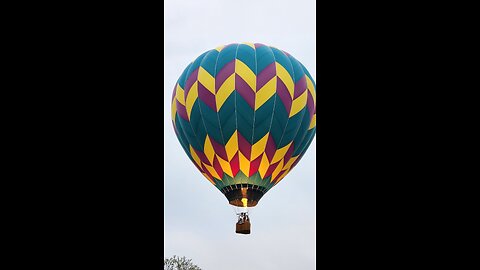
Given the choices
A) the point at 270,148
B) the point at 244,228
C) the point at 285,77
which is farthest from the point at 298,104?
the point at 244,228

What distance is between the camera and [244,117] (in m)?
23.1

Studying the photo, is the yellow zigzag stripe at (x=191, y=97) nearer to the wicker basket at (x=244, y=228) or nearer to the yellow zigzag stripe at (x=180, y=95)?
the yellow zigzag stripe at (x=180, y=95)

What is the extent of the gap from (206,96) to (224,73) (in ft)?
2.69

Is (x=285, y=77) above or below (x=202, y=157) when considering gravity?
above

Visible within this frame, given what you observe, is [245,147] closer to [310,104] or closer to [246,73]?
[246,73]

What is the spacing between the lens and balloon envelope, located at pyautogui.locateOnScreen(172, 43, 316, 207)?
2312 cm

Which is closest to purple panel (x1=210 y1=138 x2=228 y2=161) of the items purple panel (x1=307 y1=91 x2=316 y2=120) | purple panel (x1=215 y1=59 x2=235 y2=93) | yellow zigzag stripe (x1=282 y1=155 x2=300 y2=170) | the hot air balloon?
the hot air balloon

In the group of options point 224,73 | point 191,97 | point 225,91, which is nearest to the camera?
point 225,91

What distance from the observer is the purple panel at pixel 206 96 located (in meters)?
23.1

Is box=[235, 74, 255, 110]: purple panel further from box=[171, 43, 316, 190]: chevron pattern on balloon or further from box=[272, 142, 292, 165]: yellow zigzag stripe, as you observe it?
box=[272, 142, 292, 165]: yellow zigzag stripe
